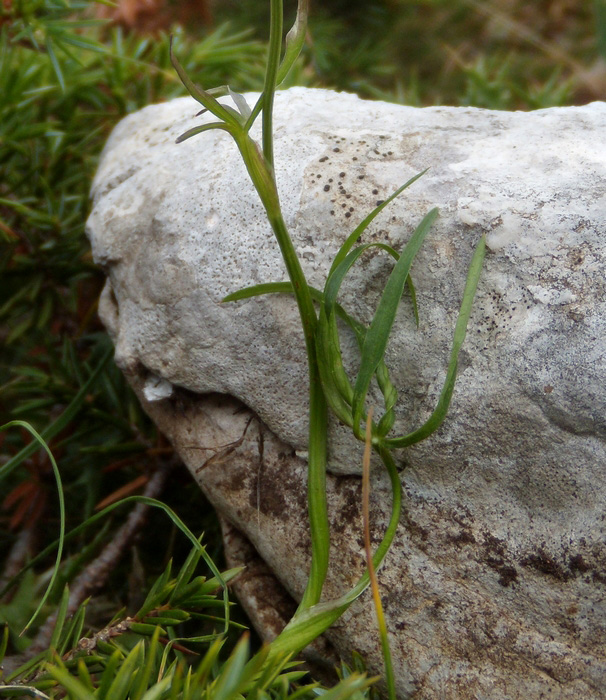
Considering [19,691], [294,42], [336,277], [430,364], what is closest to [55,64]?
[294,42]

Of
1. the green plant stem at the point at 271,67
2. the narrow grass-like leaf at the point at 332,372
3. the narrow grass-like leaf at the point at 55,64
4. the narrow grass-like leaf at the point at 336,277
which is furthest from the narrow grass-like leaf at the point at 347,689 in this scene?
the narrow grass-like leaf at the point at 55,64

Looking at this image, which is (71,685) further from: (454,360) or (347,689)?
(454,360)

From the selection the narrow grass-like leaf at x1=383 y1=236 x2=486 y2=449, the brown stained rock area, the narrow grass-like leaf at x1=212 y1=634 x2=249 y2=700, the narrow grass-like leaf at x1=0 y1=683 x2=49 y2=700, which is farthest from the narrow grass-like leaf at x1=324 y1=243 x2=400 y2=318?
the narrow grass-like leaf at x1=0 y1=683 x2=49 y2=700

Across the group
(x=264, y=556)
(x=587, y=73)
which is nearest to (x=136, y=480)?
(x=264, y=556)

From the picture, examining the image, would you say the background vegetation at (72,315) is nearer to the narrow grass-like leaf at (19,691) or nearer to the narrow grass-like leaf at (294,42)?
the narrow grass-like leaf at (19,691)

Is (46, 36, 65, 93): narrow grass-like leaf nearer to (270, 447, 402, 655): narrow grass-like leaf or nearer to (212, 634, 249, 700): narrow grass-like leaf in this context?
(270, 447, 402, 655): narrow grass-like leaf

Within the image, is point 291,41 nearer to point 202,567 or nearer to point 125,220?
point 125,220
